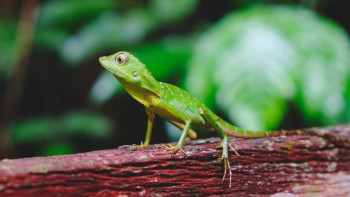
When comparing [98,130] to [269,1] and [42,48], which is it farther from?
[269,1]

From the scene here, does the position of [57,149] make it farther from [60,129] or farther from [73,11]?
[73,11]

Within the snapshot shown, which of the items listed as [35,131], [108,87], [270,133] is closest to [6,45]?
[35,131]

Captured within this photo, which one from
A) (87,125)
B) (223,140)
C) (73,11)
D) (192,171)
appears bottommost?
(192,171)

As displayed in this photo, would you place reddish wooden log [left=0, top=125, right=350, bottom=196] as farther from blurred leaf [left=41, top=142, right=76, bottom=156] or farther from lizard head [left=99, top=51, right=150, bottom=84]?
blurred leaf [left=41, top=142, right=76, bottom=156]

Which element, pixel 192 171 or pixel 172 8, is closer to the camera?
pixel 192 171

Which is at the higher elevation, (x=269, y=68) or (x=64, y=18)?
(x=64, y=18)

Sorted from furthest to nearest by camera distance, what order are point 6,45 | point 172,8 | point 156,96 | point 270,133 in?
point 6,45, point 172,8, point 270,133, point 156,96

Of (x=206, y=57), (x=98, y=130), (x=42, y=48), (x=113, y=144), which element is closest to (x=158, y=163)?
(x=206, y=57)

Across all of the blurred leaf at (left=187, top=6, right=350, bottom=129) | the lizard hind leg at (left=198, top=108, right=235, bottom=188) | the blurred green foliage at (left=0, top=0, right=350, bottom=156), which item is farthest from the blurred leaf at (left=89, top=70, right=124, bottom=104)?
the lizard hind leg at (left=198, top=108, right=235, bottom=188)
